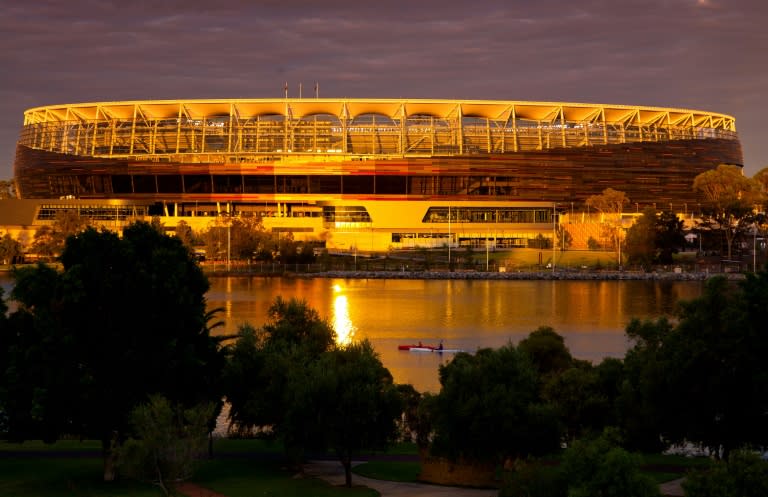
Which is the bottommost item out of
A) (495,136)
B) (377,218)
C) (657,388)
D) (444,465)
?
(444,465)

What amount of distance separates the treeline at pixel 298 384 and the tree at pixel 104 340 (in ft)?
0.11

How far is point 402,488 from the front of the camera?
23547 mm

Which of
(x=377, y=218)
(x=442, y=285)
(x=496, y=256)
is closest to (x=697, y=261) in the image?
(x=496, y=256)

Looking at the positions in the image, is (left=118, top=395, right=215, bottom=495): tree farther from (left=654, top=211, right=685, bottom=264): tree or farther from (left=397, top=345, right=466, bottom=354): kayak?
(left=654, top=211, right=685, bottom=264): tree

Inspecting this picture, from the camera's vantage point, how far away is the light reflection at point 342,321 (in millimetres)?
52972

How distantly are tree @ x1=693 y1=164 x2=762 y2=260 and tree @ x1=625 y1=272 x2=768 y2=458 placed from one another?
72633 mm

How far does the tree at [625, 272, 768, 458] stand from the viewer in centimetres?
2348

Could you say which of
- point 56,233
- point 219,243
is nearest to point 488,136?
point 219,243

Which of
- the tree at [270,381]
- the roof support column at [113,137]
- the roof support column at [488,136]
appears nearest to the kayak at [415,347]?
the tree at [270,381]

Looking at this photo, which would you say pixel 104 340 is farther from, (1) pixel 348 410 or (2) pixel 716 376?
(2) pixel 716 376

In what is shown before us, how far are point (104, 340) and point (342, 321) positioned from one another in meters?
34.2

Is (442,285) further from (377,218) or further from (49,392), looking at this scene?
(49,392)

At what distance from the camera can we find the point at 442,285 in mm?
85875

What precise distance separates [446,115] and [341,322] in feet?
190
